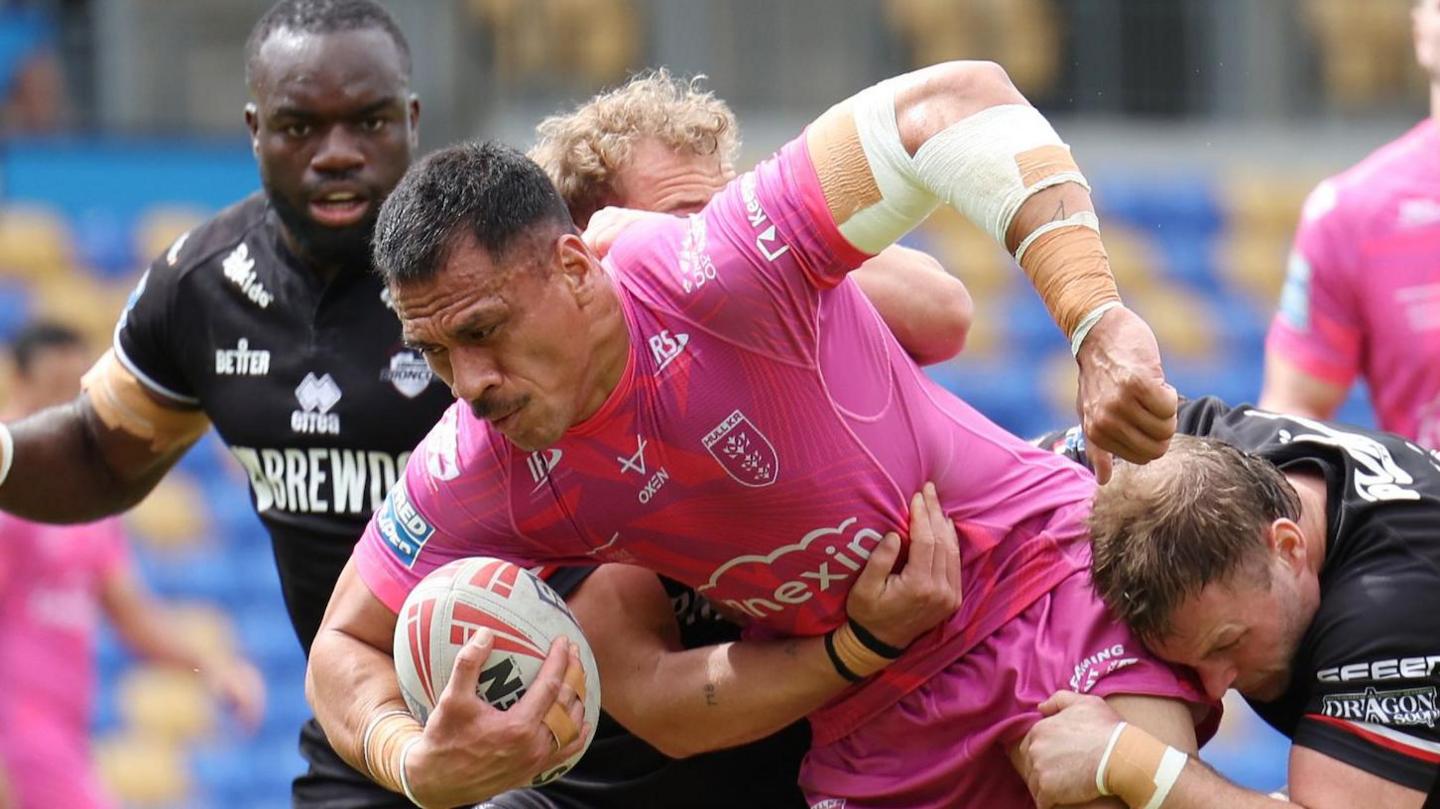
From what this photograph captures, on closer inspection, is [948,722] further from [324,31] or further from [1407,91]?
[1407,91]

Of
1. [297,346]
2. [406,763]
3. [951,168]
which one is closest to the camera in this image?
[951,168]

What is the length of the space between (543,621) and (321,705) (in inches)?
20.7

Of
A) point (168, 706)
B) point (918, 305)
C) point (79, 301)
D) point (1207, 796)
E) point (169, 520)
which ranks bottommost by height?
point (168, 706)

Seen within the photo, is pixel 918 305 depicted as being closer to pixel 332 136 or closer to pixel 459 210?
pixel 459 210

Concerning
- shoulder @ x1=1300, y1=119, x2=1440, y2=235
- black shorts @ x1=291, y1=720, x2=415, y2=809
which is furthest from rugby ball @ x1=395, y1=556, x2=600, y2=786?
shoulder @ x1=1300, y1=119, x2=1440, y2=235

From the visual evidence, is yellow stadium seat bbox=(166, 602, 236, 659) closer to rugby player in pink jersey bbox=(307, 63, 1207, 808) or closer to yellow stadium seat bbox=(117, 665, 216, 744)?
yellow stadium seat bbox=(117, 665, 216, 744)

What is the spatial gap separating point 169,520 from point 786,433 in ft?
26.2

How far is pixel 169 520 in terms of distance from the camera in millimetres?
11344

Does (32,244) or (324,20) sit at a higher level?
(324,20)

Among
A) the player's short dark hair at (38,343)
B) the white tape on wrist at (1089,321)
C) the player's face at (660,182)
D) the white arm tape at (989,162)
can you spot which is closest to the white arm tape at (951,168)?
the white arm tape at (989,162)

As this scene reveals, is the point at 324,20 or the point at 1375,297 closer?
the point at 324,20

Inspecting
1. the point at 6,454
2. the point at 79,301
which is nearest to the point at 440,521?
the point at 6,454

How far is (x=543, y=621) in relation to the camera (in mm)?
3895

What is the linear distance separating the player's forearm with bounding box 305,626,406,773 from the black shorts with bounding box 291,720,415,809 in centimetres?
89
